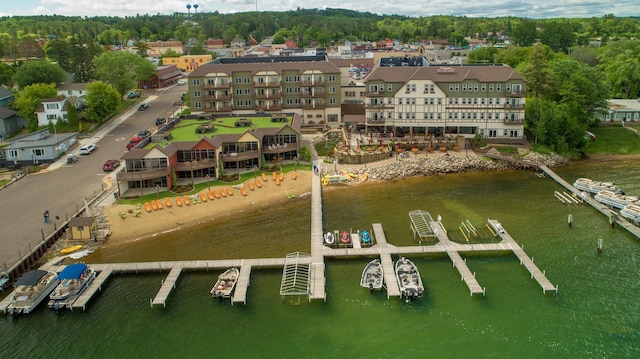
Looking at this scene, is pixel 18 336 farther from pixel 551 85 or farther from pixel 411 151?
pixel 551 85

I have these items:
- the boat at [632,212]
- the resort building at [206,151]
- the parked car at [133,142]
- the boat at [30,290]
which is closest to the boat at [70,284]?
the boat at [30,290]

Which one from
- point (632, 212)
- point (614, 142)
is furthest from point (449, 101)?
point (632, 212)

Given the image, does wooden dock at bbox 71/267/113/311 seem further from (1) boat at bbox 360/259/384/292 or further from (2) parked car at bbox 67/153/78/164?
(2) parked car at bbox 67/153/78/164

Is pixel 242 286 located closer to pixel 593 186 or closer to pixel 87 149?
pixel 593 186

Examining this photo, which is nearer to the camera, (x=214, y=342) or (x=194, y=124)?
(x=214, y=342)

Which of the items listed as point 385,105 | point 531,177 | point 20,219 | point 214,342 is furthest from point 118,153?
point 531,177

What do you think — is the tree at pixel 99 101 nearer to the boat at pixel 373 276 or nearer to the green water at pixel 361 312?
the green water at pixel 361 312
